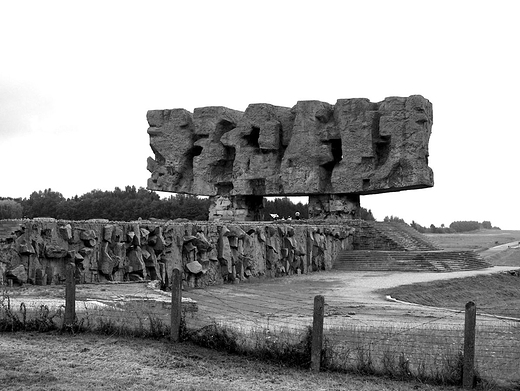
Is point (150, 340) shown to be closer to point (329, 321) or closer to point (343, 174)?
point (329, 321)

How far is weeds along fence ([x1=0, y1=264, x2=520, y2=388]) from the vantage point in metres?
8.42

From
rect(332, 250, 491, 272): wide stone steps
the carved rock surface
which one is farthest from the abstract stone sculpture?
rect(332, 250, 491, 272): wide stone steps

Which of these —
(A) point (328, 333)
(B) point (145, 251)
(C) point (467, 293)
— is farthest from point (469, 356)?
(C) point (467, 293)

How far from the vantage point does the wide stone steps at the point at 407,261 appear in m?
27.5

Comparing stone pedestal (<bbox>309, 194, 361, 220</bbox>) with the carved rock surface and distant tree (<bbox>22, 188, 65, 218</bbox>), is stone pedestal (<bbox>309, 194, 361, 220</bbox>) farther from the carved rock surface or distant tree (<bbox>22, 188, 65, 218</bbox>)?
distant tree (<bbox>22, 188, 65, 218</bbox>)

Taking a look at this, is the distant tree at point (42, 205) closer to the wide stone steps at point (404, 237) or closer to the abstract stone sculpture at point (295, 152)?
the abstract stone sculpture at point (295, 152)

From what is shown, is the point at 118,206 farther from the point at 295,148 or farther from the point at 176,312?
the point at 176,312

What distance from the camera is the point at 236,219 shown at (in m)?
34.9

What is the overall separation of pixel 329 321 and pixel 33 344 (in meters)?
4.83

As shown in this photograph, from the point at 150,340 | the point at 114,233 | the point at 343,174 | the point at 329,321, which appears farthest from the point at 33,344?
the point at 343,174

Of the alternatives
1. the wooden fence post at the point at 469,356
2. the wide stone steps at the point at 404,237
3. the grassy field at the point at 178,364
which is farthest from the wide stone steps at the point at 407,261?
the wooden fence post at the point at 469,356

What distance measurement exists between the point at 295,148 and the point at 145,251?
16.6 m

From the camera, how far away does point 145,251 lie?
17.4m

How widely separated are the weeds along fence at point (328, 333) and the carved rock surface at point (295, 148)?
18.2 metres
